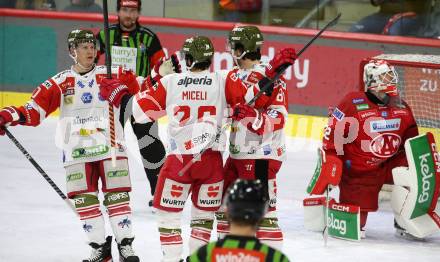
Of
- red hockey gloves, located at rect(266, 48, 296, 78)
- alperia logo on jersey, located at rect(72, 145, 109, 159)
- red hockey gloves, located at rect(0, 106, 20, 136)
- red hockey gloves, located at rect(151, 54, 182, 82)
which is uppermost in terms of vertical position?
red hockey gloves, located at rect(266, 48, 296, 78)

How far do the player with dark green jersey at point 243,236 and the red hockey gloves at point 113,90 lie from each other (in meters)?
1.97

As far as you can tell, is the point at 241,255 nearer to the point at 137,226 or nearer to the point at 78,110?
the point at 78,110

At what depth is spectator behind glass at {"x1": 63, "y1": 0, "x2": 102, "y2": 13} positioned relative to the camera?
31.6 feet

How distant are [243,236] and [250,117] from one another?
174 centimetres

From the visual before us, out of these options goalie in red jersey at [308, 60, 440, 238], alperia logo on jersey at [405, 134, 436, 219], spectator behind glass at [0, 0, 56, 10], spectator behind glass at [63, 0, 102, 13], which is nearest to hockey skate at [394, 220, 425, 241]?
goalie in red jersey at [308, 60, 440, 238]

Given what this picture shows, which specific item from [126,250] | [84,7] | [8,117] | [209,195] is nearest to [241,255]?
[209,195]

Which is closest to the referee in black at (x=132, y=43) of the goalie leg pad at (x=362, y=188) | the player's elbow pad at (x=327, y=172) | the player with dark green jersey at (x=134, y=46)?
the player with dark green jersey at (x=134, y=46)

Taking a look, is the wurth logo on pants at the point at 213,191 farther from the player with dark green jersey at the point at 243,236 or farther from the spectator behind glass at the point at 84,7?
the spectator behind glass at the point at 84,7

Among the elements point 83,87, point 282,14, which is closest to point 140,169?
point 282,14

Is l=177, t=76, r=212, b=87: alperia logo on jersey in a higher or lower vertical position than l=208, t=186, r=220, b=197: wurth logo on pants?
higher

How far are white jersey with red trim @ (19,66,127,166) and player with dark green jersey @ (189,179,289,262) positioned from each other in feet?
6.95

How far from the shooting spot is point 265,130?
5152 mm

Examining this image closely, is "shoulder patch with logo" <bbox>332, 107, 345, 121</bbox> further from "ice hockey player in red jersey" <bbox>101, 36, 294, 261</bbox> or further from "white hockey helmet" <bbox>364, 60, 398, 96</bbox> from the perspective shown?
"ice hockey player in red jersey" <bbox>101, 36, 294, 261</bbox>

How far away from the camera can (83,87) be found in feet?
17.5
